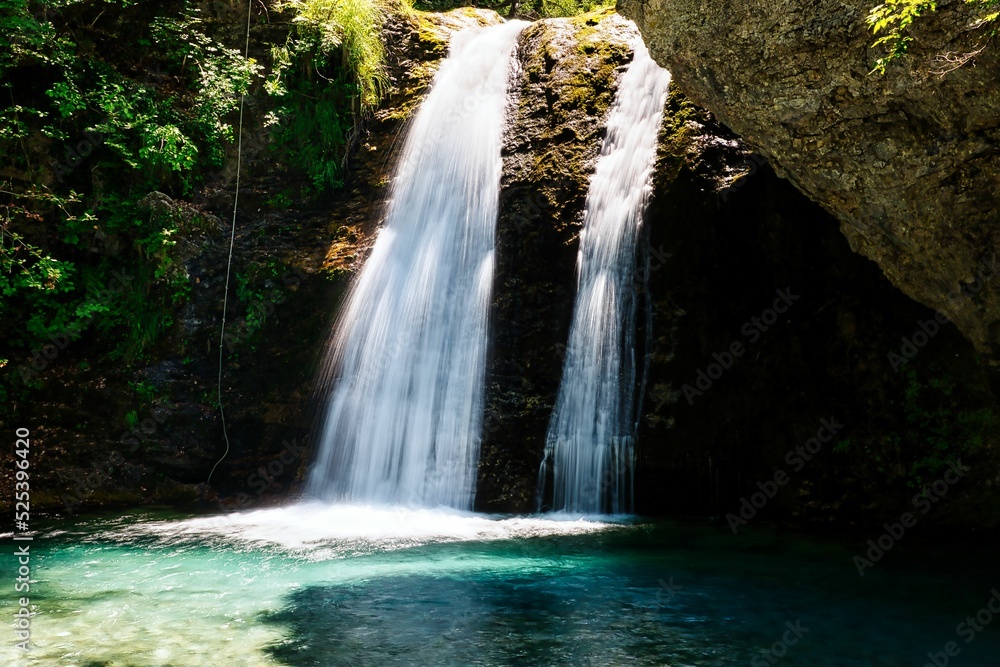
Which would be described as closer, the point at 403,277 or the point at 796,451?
the point at 796,451

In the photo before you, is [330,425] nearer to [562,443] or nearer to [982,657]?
[562,443]

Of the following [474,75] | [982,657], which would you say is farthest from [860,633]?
[474,75]

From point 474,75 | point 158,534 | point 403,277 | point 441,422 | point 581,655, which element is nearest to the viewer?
point 581,655

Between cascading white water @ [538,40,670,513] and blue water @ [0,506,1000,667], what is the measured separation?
57cm

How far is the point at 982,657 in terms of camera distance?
4324 mm

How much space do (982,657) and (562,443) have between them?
4.39m

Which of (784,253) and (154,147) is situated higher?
(154,147)

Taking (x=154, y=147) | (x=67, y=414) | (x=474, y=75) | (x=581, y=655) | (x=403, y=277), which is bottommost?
(x=581, y=655)
